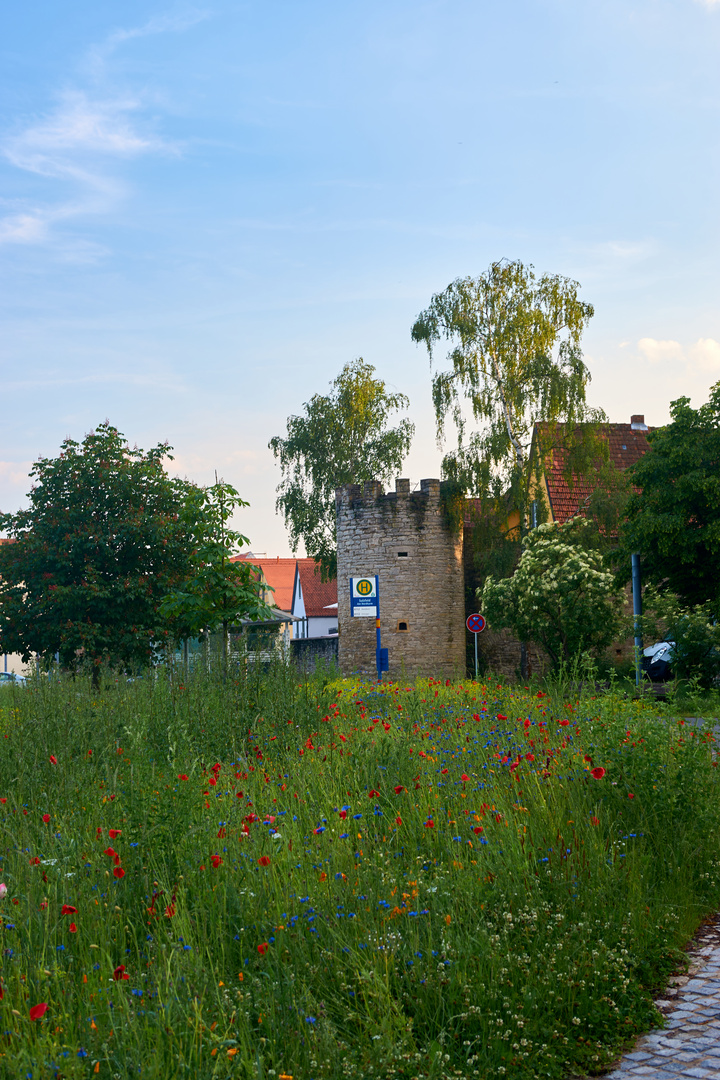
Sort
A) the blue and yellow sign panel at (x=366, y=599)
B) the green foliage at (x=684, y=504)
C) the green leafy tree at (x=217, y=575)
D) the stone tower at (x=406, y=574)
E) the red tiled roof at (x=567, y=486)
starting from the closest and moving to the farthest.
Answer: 1. the green leafy tree at (x=217, y=575)
2. the green foliage at (x=684, y=504)
3. the blue and yellow sign panel at (x=366, y=599)
4. the stone tower at (x=406, y=574)
5. the red tiled roof at (x=567, y=486)

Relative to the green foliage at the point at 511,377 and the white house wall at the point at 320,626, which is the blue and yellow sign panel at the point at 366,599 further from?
the white house wall at the point at 320,626

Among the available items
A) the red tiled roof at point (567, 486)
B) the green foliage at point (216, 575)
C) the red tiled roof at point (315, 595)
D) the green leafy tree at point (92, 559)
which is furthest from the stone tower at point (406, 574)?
the red tiled roof at point (315, 595)

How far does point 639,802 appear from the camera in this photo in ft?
18.7

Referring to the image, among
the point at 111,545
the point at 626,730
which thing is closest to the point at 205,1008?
the point at 626,730

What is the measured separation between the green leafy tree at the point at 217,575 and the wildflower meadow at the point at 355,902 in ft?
19.3

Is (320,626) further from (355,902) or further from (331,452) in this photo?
(355,902)

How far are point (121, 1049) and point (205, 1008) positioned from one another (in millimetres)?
329

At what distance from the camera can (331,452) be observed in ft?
108

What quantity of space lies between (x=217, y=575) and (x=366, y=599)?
8613 mm

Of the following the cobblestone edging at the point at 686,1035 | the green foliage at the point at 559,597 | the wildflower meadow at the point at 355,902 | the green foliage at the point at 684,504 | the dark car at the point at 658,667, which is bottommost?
the dark car at the point at 658,667

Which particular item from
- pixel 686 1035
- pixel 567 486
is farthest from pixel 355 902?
pixel 567 486

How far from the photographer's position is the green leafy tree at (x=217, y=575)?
1305 cm

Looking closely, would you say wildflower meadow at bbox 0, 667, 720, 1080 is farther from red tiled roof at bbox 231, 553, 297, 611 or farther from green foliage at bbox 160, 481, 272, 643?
red tiled roof at bbox 231, 553, 297, 611

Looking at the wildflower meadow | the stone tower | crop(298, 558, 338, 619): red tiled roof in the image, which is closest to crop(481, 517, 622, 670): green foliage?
the stone tower
